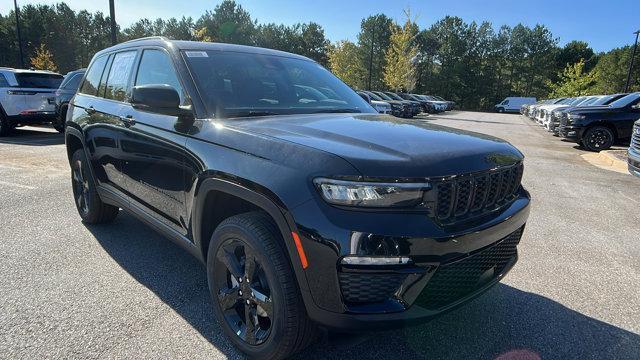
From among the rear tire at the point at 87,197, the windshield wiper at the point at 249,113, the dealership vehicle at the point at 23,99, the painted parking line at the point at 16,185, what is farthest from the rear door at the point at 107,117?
the dealership vehicle at the point at 23,99

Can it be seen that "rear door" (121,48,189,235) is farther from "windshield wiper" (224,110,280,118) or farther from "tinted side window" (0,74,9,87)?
"tinted side window" (0,74,9,87)

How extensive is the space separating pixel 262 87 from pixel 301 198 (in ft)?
4.77

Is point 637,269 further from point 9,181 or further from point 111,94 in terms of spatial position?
point 9,181

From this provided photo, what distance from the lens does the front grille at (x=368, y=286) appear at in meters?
1.85

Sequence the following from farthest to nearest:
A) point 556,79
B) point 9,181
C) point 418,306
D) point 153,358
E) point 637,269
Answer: point 556,79 → point 9,181 → point 637,269 → point 153,358 → point 418,306

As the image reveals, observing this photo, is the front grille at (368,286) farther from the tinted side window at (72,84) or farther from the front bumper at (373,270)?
the tinted side window at (72,84)

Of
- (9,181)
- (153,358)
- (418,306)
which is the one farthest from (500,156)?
(9,181)

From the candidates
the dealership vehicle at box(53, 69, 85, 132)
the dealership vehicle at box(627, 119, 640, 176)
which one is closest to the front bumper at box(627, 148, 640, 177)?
the dealership vehicle at box(627, 119, 640, 176)

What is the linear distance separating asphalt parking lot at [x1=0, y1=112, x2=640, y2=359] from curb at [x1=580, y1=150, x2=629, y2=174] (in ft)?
16.5

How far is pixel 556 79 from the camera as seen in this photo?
66.9 m

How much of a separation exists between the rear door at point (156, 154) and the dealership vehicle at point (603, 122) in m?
12.9

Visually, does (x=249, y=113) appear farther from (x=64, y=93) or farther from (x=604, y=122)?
(x=604, y=122)

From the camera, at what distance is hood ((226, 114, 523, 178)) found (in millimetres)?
1933

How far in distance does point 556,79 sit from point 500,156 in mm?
75527
